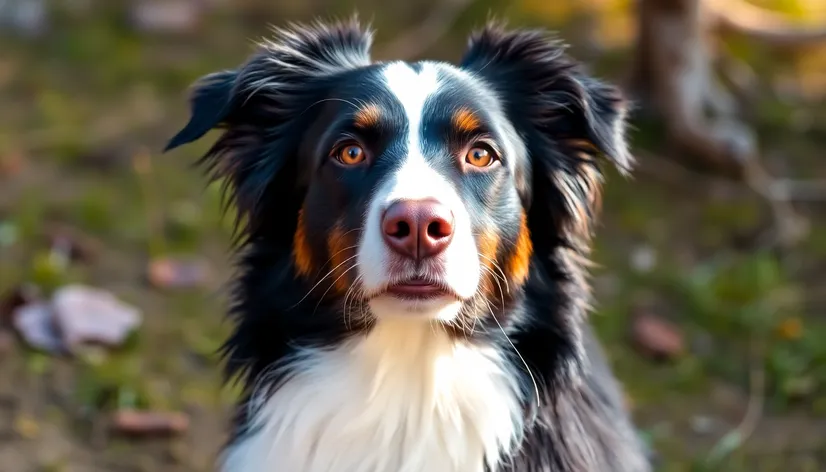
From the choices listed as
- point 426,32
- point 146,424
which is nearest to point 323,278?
point 146,424

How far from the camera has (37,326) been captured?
14.6ft

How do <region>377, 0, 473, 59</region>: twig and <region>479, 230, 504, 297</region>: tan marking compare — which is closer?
<region>479, 230, 504, 297</region>: tan marking

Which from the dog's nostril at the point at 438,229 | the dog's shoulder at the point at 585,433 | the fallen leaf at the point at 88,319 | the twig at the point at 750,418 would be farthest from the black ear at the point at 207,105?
the twig at the point at 750,418

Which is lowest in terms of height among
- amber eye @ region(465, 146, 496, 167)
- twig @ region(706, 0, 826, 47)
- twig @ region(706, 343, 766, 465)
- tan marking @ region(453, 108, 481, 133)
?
twig @ region(706, 343, 766, 465)

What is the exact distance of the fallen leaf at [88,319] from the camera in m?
4.45

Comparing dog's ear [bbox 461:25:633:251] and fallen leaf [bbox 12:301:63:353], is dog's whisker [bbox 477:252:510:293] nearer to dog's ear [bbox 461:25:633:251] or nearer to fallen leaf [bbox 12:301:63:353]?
dog's ear [bbox 461:25:633:251]

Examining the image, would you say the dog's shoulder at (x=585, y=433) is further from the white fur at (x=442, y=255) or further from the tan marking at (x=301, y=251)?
the tan marking at (x=301, y=251)

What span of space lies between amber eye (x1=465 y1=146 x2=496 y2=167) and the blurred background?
5.32ft

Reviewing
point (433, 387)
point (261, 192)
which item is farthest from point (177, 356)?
point (433, 387)

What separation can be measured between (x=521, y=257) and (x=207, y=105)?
99 centimetres

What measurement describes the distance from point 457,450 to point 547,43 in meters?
1.25

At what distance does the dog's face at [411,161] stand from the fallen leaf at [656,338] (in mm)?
1498

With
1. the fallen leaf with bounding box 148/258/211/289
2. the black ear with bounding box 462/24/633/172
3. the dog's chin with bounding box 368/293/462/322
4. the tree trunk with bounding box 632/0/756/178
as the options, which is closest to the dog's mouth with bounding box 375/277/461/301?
Result: the dog's chin with bounding box 368/293/462/322

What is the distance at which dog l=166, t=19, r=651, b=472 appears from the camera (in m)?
2.83
